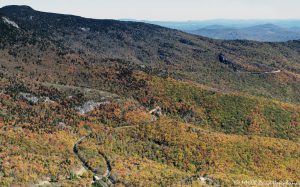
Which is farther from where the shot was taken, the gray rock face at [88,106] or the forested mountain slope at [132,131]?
the gray rock face at [88,106]

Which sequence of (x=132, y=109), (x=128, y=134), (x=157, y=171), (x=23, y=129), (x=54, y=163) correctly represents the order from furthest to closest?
(x=132, y=109) → (x=128, y=134) → (x=23, y=129) → (x=157, y=171) → (x=54, y=163)

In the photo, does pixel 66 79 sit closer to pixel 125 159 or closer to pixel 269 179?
pixel 125 159

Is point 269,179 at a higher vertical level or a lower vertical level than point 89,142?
lower

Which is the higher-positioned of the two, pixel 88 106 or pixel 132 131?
pixel 88 106

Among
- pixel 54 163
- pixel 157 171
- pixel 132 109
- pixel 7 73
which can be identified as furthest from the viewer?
pixel 7 73

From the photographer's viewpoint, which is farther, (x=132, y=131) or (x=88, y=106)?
(x=88, y=106)

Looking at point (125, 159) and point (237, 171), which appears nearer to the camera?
point (125, 159)

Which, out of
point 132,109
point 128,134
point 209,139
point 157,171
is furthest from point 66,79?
point 157,171

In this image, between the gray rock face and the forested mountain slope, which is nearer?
the forested mountain slope
